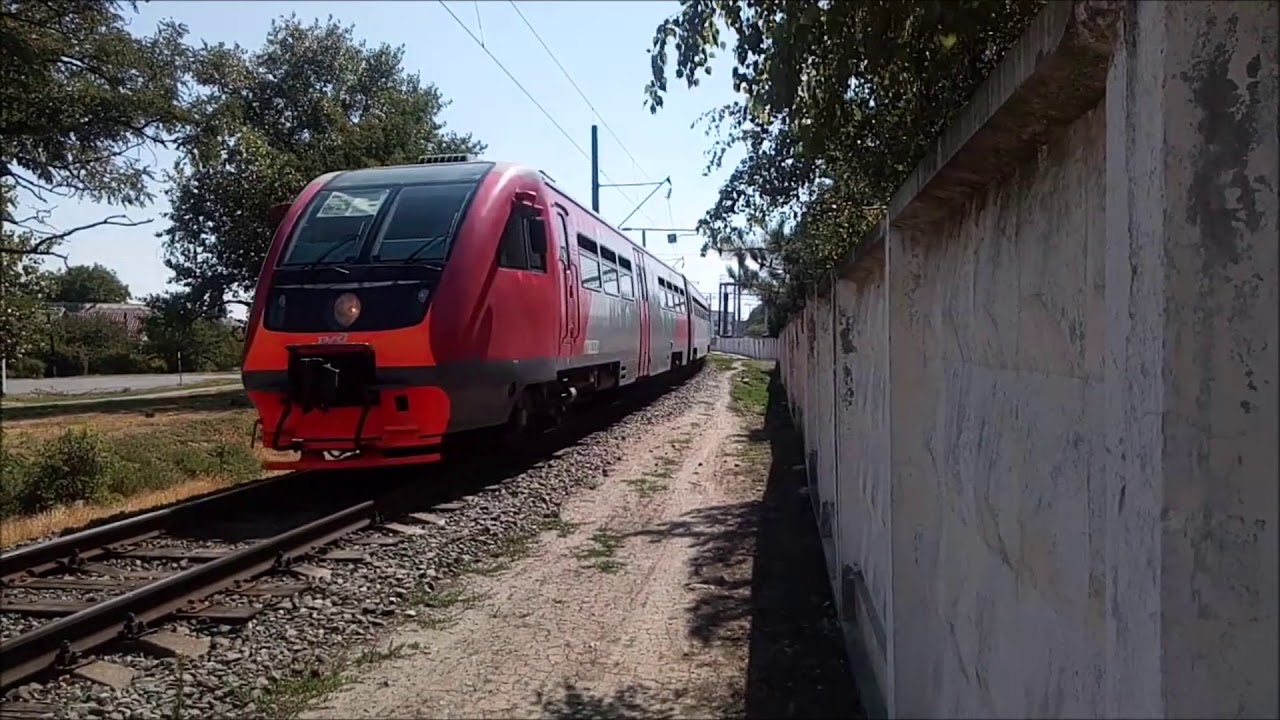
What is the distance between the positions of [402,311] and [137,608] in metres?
3.67

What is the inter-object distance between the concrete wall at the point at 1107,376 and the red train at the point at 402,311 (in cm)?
588

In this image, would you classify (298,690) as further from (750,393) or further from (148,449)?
(750,393)

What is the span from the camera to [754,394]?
75.0 ft

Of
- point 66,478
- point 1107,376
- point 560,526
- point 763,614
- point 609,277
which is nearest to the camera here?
point 1107,376

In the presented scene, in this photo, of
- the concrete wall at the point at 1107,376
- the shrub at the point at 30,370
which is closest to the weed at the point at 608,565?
the concrete wall at the point at 1107,376

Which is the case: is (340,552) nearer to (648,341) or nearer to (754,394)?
(648,341)

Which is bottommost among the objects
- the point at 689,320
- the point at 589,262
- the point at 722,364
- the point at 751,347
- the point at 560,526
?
the point at 560,526

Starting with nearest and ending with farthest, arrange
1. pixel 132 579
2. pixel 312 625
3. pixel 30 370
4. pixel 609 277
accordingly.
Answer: pixel 312 625, pixel 132 579, pixel 609 277, pixel 30 370

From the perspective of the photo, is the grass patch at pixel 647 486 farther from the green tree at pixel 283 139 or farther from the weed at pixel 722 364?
the weed at pixel 722 364

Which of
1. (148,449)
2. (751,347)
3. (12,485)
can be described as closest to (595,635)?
(12,485)

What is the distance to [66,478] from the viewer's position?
1243cm

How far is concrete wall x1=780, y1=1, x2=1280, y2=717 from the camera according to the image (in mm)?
1298

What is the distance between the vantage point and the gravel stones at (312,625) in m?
4.37

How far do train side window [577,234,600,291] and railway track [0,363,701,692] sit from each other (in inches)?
133
